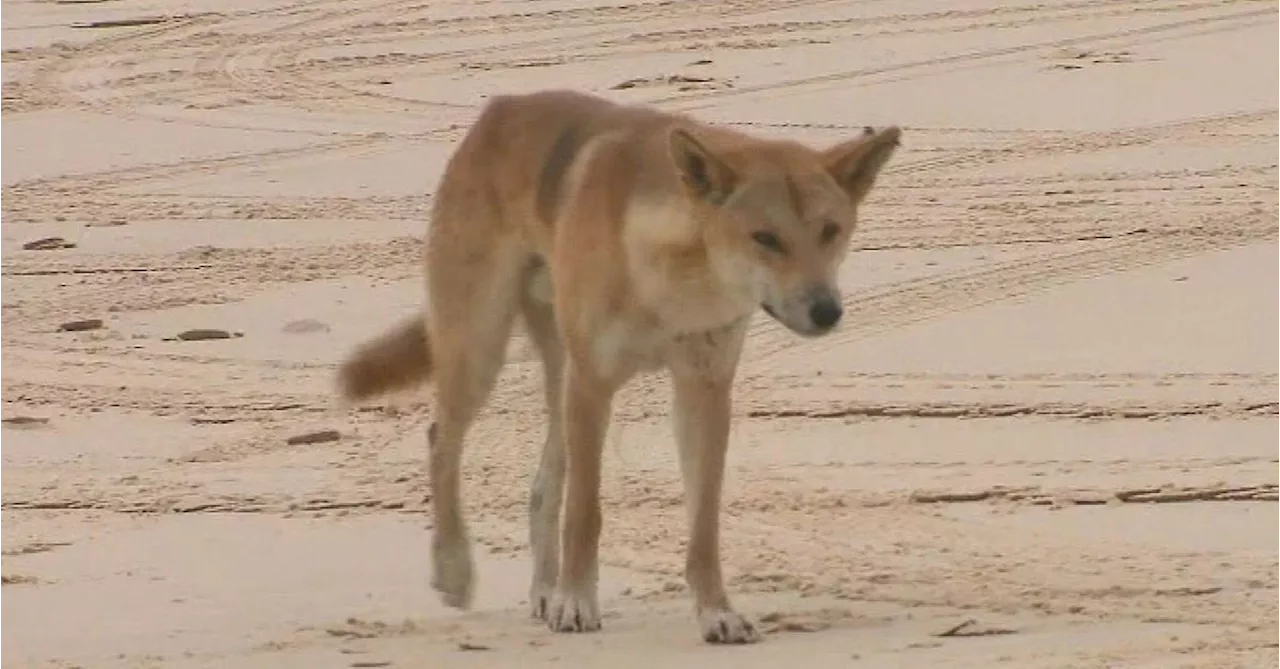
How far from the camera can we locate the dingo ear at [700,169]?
5.80m

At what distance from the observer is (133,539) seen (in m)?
7.05

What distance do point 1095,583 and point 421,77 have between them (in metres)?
8.22

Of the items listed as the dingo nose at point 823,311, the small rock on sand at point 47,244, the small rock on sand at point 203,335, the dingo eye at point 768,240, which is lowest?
the small rock on sand at point 47,244

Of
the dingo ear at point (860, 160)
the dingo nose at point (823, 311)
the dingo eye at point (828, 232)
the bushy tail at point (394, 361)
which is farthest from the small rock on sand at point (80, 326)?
Answer: the dingo nose at point (823, 311)

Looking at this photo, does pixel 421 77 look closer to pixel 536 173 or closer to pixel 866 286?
pixel 866 286

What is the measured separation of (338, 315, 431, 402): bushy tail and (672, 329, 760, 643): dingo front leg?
3.73ft

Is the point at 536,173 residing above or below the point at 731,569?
above

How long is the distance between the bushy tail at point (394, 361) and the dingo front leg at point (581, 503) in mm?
998

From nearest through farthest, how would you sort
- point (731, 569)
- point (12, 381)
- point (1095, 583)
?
point (1095, 583) → point (731, 569) → point (12, 381)

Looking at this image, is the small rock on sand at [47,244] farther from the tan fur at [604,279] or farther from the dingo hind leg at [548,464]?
the dingo hind leg at [548,464]

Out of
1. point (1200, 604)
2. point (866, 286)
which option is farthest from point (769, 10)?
point (1200, 604)

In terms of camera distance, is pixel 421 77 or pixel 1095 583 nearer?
pixel 1095 583

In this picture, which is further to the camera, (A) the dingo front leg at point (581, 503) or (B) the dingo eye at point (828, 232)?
(A) the dingo front leg at point (581, 503)

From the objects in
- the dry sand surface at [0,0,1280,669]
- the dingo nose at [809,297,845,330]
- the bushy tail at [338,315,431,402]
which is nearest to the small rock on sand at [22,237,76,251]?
the dry sand surface at [0,0,1280,669]
